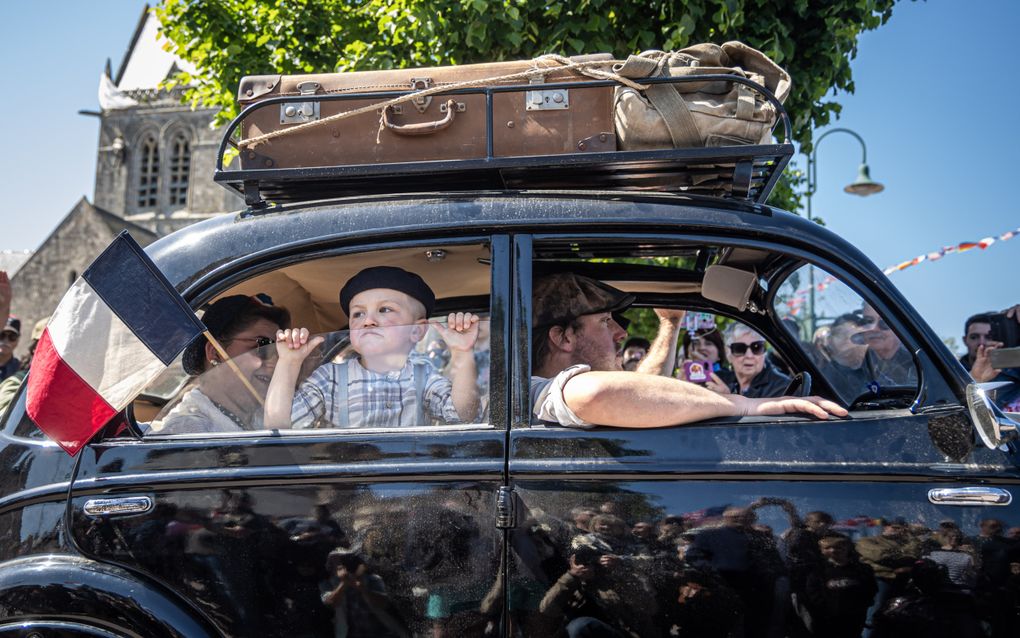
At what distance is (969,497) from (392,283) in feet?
5.53

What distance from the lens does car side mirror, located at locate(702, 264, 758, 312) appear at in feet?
11.2

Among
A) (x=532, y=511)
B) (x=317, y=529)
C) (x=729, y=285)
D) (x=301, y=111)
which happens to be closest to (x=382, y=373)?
(x=317, y=529)

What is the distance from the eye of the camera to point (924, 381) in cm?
241

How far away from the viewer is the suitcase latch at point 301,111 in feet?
9.11

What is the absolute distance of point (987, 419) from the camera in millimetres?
2229

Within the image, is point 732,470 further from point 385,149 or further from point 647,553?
point 385,149

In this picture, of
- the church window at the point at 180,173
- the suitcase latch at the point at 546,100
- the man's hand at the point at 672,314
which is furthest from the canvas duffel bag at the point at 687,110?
the church window at the point at 180,173

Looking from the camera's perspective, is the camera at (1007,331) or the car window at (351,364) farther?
the camera at (1007,331)

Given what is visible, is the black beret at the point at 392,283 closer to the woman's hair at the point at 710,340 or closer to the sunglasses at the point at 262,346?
the sunglasses at the point at 262,346

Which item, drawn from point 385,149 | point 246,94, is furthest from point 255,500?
point 246,94

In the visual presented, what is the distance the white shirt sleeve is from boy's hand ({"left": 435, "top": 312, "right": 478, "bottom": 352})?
8.4 inches

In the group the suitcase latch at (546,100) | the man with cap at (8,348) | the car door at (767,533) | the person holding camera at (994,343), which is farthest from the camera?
the man with cap at (8,348)

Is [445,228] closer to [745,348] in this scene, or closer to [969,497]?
[969,497]

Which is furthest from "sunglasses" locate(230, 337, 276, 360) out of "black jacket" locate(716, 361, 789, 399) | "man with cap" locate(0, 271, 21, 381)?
"man with cap" locate(0, 271, 21, 381)
